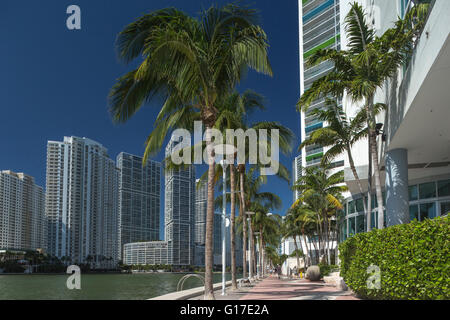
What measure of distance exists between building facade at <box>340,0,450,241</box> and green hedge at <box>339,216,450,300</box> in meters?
3.01

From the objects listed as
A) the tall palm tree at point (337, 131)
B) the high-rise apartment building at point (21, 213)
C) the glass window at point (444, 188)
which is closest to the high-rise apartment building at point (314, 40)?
the glass window at point (444, 188)

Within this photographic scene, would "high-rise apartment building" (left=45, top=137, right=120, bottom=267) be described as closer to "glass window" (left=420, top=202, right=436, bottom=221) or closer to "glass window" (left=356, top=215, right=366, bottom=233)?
"glass window" (left=356, top=215, right=366, bottom=233)

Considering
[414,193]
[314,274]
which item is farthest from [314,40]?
[414,193]

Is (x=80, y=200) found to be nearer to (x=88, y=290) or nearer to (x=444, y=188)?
(x=88, y=290)

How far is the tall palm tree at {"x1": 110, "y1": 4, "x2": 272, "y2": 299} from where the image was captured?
34.6 feet

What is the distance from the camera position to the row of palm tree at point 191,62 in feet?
34.5

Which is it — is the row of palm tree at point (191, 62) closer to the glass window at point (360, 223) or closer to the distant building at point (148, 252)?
the glass window at point (360, 223)

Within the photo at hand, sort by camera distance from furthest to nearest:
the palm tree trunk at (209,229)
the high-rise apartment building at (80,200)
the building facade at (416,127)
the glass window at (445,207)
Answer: the high-rise apartment building at (80,200) → the glass window at (445,207) → the palm tree trunk at (209,229) → the building facade at (416,127)

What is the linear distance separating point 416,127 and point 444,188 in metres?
7.64

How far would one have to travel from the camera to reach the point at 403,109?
11523 millimetres

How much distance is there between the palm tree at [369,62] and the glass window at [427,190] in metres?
A: 6.68
